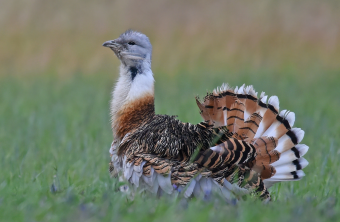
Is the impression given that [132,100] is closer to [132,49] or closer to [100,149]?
[132,49]

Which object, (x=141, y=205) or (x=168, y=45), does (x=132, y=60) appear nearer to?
(x=141, y=205)

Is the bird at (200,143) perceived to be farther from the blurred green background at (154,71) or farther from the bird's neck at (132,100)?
the blurred green background at (154,71)

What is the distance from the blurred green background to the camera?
15.4ft

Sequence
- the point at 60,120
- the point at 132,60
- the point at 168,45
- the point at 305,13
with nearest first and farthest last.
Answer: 1. the point at 132,60
2. the point at 60,120
3. the point at 168,45
4. the point at 305,13

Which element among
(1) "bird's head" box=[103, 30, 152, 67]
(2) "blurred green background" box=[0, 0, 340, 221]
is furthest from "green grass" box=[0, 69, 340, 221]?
(1) "bird's head" box=[103, 30, 152, 67]

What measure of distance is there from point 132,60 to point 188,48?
20.8 ft

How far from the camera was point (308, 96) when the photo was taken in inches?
328

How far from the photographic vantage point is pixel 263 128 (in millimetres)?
4020

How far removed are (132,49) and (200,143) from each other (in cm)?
106

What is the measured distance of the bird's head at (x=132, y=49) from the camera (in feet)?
13.8

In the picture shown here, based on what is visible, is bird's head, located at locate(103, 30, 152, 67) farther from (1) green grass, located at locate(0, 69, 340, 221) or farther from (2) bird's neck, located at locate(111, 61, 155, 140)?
(1) green grass, located at locate(0, 69, 340, 221)

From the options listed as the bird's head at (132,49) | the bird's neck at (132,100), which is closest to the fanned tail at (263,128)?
the bird's neck at (132,100)

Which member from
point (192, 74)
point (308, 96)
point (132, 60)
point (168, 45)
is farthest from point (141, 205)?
point (168, 45)

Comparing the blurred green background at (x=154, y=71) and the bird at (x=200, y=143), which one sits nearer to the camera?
the bird at (x=200, y=143)
